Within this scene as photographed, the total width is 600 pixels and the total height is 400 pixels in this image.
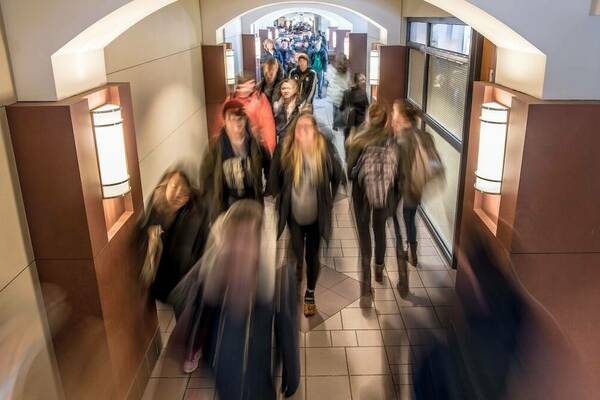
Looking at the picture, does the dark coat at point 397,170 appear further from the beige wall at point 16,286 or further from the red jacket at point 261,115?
the beige wall at point 16,286

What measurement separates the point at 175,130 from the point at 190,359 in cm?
309

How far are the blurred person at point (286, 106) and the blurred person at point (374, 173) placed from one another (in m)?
2.11

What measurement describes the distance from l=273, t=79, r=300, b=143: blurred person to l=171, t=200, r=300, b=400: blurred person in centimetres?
408

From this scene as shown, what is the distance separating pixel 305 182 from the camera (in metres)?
4.16

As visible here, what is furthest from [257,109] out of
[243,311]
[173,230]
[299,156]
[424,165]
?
[243,311]

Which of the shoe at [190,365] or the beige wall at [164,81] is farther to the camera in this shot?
the beige wall at [164,81]

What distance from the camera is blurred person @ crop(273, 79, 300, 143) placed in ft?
21.9

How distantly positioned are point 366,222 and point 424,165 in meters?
0.69

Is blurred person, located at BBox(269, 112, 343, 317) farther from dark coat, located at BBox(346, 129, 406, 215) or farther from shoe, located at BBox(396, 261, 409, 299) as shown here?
shoe, located at BBox(396, 261, 409, 299)

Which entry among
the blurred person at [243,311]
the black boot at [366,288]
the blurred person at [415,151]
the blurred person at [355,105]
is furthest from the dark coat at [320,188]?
the blurred person at [355,105]

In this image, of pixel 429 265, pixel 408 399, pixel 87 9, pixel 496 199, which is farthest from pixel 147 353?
pixel 429 265

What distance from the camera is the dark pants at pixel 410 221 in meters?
4.84

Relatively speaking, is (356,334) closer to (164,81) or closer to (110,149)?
(110,149)

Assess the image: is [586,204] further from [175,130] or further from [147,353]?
[175,130]
